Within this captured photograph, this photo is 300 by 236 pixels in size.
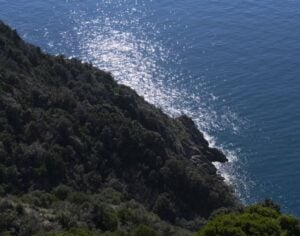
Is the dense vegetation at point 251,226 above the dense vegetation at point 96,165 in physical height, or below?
above

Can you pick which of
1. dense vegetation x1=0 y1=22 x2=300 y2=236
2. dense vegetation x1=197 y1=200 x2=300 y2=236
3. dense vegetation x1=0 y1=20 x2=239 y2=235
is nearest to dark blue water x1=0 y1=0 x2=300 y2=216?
dense vegetation x1=0 y1=20 x2=239 y2=235

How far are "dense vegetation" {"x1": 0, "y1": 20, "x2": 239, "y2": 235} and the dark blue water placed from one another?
20.8 ft

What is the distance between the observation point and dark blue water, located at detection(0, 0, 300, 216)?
76.6 metres

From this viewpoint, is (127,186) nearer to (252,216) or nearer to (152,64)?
(252,216)

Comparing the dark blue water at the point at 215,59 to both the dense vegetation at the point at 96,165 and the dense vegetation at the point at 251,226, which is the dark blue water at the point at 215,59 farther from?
the dense vegetation at the point at 251,226

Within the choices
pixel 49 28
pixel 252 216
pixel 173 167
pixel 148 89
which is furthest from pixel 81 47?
pixel 252 216

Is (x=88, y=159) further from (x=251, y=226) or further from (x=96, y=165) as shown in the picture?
(x=251, y=226)

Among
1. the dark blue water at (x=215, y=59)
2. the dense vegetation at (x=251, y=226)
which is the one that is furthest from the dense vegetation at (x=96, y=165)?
the dark blue water at (x=215, y=59)

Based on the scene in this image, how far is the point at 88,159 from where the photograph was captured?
5641 cm

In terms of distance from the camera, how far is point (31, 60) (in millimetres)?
70312

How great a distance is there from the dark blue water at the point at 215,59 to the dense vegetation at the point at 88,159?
20.8 ft

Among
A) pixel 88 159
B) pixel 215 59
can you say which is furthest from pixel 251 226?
pixel 215 59

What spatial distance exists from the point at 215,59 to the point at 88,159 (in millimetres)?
46761

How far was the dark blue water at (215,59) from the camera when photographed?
76562 mm
